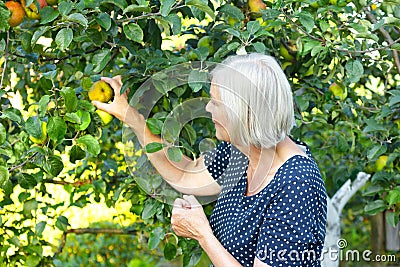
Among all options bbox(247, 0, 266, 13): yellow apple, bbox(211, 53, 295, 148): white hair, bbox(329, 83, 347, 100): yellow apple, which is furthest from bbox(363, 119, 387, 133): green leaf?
bbox(211, 53, 295, 148): white hair

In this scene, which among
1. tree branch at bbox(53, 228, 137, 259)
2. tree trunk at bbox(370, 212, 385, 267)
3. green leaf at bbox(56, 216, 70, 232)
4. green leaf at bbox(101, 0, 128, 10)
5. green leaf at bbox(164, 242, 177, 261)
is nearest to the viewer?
green leaf at bbox(101, 0, 128, 10)

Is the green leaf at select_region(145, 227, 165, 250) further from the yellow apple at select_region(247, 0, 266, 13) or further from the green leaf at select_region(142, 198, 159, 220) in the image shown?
the yellow apple at select_region(247, 0, 266, 13)

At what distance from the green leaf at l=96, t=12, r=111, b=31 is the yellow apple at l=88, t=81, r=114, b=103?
26 centimetres

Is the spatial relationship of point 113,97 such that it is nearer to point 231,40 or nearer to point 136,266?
point 231,40

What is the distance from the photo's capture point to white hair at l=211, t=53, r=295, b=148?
1410 millimetres

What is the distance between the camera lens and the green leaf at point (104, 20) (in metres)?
1.49

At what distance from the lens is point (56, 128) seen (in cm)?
140

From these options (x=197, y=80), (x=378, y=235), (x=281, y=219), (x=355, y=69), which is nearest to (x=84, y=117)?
(x=197, y=80)

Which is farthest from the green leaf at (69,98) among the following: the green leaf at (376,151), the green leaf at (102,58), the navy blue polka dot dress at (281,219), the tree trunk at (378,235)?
the tree trunk at (378,235)

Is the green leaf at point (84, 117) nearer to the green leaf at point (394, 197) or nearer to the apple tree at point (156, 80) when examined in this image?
the apple tree at point (156, 80)

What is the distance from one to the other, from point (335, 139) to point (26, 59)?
1055 millimetres

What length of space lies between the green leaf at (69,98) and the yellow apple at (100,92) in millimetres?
271

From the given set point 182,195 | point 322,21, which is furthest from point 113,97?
point 322,21

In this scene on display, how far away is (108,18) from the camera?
4.93ft
